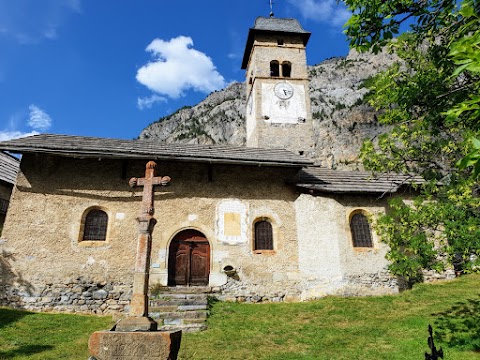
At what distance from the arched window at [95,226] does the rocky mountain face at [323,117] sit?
118ft

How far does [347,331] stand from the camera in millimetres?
8344

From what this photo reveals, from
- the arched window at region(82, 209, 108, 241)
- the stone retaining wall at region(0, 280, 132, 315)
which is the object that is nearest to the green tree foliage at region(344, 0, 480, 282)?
the stone retaining wall at region(0, 280, 132, 315)

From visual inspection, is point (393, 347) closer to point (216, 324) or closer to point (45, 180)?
point (216, 324)

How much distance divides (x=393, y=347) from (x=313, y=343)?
1688 mm

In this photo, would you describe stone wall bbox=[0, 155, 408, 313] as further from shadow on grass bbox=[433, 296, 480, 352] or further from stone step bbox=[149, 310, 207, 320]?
shadow on grass bbox=[433, 296, 480, 352]

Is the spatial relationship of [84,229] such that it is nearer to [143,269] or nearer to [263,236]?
[263,236]

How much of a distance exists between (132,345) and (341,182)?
10.9m

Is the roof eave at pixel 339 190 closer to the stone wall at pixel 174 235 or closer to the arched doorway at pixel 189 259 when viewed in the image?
the stone wall at pixel 174 235

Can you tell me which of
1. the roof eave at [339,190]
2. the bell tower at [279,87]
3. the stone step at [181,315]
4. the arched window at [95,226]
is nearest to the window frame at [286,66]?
the bell tower at [279,87]

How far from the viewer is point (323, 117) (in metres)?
59.9

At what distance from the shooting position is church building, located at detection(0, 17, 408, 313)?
37.3ft

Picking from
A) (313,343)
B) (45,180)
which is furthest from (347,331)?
(45,180)

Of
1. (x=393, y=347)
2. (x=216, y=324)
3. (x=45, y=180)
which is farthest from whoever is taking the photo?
(x=45, y=180)

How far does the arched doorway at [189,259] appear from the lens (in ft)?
40.0
